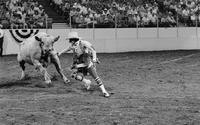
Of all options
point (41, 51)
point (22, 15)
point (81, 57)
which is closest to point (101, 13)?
point (22, 15)

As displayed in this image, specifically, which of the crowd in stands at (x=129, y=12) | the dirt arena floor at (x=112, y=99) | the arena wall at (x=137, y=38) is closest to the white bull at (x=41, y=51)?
the dirt arena floor at (x=112, y=99)

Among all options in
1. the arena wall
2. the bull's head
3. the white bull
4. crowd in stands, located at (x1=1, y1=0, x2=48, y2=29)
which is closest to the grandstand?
crowd in stands, located at (x1=1, y1=0, x2=48, y2=29)

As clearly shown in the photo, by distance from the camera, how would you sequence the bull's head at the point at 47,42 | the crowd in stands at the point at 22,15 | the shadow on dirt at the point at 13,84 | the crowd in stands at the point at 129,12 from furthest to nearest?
the crowd in stands at the point at 129,12, the crowd in stands at the point at 22,15, the shadow on dirt at the point at 13,84, the bull's head at the point at 47,42

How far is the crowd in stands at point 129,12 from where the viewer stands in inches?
988

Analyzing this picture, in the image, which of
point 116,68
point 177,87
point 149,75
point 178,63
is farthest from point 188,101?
point 178,63

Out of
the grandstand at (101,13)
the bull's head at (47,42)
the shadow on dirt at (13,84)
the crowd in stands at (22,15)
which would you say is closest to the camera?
the bull's head at (47,42)

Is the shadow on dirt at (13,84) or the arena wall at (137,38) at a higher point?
the arena wall at (137,38)

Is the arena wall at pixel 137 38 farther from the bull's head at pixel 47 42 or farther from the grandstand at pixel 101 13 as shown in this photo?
the bull's head at pixel 47 42

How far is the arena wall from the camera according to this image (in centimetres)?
2450

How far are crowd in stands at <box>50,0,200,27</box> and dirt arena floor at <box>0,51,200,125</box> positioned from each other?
8.00 m

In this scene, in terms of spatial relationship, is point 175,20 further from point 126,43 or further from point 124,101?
point 124,101

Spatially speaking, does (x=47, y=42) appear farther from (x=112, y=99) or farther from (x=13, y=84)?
(x=112, y=99)

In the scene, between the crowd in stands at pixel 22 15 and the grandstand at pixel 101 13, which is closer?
the crowd in stands at pixel 22 15

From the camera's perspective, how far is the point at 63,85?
12680 mm
